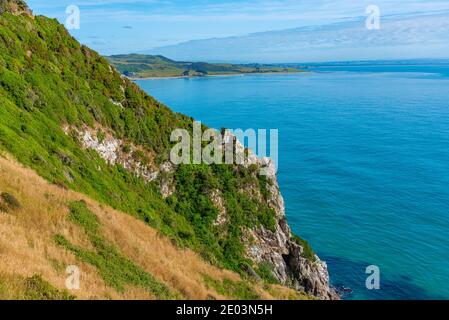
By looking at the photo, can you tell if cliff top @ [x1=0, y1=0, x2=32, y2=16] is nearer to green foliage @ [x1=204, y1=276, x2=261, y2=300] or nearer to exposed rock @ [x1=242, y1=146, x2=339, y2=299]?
exposed rock @ [x1=242, y1=146, x2=339, y2=299]

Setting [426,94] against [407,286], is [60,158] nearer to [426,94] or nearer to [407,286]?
[407,286]

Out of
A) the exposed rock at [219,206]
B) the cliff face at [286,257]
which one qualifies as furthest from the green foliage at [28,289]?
the cliff face at [286,257]

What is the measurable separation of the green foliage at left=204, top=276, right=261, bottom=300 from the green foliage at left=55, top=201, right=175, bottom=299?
580 centimetres

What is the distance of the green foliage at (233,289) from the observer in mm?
24922

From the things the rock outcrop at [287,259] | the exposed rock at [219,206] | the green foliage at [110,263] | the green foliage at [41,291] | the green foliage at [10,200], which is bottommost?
the rock outcrop at [287,259]

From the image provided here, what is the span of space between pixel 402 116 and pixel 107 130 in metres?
128

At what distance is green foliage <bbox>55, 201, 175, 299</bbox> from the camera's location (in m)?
18.2

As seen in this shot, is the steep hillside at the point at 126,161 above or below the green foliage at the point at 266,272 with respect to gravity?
above

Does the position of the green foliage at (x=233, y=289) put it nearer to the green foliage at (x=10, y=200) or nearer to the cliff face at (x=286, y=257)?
the green foliage at (x=10, y=200)

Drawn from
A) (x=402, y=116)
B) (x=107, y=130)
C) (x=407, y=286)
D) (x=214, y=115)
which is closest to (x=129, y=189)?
(x=107, y=130)

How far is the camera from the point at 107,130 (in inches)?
1599

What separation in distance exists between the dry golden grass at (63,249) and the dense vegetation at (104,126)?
423cm

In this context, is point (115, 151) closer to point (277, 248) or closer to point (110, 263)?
point (277, 248)

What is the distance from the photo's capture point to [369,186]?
8138cm
